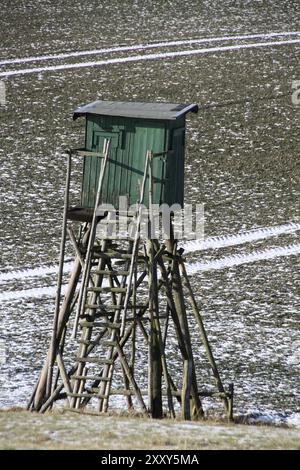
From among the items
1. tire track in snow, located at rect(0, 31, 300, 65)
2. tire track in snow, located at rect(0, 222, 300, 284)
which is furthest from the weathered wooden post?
tire track in snow, located at rect(0, 31, 300, 65)

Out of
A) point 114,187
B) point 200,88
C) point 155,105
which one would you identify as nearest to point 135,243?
point 114,187

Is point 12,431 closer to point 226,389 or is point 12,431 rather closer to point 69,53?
point 226,389

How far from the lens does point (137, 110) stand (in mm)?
14820

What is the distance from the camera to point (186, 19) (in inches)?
1615

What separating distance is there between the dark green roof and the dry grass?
170 inches

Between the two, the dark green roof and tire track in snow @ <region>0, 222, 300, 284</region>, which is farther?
tire track in snow @ <region>0, 222, 300, 284</region>

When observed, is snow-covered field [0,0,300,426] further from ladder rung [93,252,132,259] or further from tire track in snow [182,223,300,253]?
ladder rung [93,252,132,259]

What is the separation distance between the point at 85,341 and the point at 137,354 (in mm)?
3888

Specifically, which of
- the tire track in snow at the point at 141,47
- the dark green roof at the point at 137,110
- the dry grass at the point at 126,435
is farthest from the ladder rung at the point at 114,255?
the tire track in snow at the point at 141,47

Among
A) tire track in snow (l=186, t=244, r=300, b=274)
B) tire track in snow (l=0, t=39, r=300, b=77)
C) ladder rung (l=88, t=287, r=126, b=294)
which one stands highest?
tire track in snow (l=0, t=39, r=300, b=77)

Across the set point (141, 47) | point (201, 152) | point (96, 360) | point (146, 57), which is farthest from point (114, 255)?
point (141, 47)

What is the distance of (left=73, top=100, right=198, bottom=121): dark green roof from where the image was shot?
14.6 metres

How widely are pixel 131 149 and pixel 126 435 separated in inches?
179

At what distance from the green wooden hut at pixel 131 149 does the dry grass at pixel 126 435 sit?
3.36 metres
